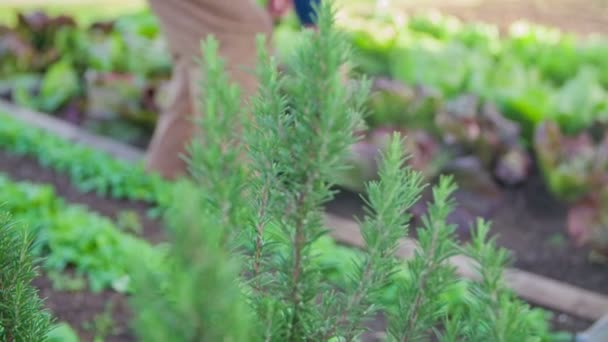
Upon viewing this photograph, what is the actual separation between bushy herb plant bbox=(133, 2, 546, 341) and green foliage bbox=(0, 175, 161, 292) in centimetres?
212

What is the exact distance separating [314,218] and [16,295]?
0.44 m

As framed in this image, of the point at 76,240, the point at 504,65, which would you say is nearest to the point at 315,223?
the point at 76,240

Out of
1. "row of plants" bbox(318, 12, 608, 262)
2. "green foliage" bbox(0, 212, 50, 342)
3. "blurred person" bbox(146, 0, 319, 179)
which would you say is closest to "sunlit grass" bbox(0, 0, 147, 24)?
"row of plants" bbox(318, 12, 608, 262)

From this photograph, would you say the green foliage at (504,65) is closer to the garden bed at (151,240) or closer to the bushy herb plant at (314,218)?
the garden bed at (151,240)

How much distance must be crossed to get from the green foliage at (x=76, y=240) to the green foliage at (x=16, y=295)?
2054 millimetres

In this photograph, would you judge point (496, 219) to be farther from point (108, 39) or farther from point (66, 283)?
point (108, 39)

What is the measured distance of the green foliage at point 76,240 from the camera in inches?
139

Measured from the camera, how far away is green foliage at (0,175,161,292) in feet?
11.6

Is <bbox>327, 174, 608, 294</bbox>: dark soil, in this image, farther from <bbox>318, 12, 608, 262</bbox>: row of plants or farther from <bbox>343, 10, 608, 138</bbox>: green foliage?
<bbox>343, 10, 608, 138</bbox>: green foliage

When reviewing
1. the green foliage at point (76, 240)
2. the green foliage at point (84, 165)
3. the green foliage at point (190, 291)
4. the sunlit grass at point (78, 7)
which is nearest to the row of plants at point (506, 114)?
the green foliage at point (84, 165)

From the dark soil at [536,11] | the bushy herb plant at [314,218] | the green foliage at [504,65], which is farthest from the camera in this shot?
the dark soil at [536,11]

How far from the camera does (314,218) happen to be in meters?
1.20

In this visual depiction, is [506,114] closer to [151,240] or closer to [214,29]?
[214,29]

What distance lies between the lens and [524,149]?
17.6ft
